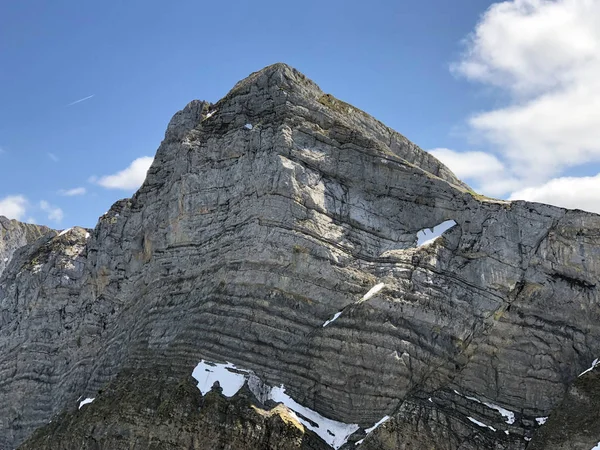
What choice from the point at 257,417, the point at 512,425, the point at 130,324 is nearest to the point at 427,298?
the point at 512,425

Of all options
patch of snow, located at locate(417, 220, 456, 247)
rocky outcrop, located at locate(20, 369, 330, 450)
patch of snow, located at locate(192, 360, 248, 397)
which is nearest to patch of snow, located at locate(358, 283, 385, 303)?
patch of snow, located at locate(417, 220, 456, 247)

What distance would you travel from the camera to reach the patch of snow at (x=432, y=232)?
133 ft

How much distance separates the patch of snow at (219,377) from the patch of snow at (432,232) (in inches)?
568

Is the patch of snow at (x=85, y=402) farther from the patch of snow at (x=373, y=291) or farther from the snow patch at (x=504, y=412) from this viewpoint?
the snow patch at (x=504, y=412)

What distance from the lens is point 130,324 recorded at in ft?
147

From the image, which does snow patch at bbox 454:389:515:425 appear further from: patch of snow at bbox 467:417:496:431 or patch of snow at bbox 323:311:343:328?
patch of snow at bbox 323:311:343:328

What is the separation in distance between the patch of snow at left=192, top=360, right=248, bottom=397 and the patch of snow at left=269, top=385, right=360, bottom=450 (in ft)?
6.73

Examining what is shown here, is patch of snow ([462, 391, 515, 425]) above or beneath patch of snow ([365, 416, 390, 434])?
above

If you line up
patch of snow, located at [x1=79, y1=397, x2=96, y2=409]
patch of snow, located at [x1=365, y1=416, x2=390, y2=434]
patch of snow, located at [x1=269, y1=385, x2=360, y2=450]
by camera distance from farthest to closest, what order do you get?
patch of snow, located at [x1=79, y1=397, x2=96, y2=409] → patch of snow, located at [x1=269, y1=385, x2=360, y2=450] → patch of snow, located at [x1=365, y1=416, x2=390, y2=434]

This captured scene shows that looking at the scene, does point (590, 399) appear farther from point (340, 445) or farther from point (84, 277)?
point (84, 277)

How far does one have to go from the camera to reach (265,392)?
3459 centimetres

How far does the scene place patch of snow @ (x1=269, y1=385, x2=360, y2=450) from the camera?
108ft

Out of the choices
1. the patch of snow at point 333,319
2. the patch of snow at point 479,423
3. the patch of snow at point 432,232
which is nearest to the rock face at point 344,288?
the patch of snow at point 479,423

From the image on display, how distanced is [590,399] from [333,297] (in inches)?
578
